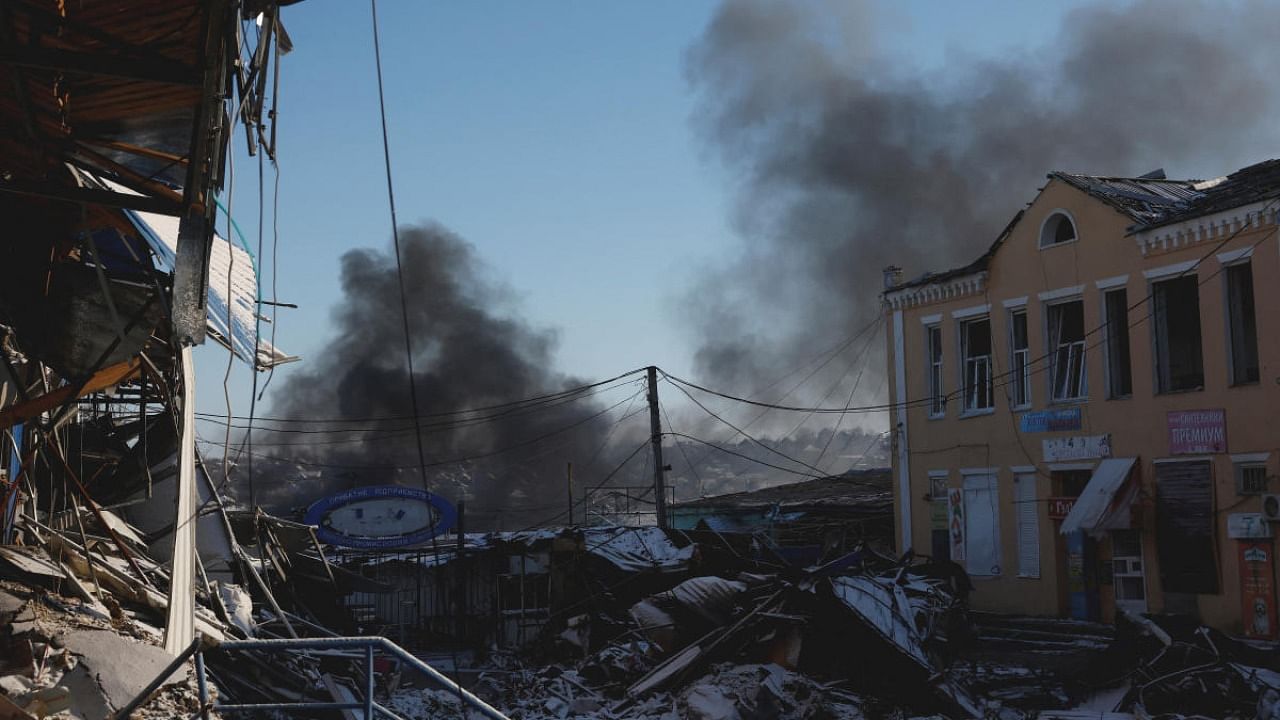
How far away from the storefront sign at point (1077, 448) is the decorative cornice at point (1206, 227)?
3.76 metres

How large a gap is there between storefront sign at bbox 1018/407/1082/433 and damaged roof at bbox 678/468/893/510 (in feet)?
20.9

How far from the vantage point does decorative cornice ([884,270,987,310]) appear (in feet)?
89.0

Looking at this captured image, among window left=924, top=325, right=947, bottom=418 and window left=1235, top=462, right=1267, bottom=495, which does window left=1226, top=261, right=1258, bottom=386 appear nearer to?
window left=1235, top=462, right=1267, bottom=495

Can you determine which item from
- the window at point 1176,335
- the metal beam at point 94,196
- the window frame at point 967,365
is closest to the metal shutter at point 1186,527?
the window at point 1176,335

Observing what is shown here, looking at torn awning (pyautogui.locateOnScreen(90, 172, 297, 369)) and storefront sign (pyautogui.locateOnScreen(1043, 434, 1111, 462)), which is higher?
torn awning (pyautogui.locateOnScreen(90, 172, 297, 369))

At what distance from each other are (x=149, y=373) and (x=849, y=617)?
11.8 metres

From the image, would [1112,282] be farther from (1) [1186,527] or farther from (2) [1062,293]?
(1) [1186,527]

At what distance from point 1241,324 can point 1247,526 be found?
3589 mm

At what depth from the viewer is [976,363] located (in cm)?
2747

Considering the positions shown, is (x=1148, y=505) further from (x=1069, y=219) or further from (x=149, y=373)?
(x=149, y=373)

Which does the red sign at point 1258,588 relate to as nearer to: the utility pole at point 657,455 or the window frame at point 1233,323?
the window frame at point 1233,323

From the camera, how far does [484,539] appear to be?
28094 millimetres

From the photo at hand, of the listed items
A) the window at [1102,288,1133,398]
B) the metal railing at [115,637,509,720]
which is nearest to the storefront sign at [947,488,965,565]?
the window at [1102,288,1133,398]

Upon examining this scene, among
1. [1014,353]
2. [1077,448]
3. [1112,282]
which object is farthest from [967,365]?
[1112,282]
